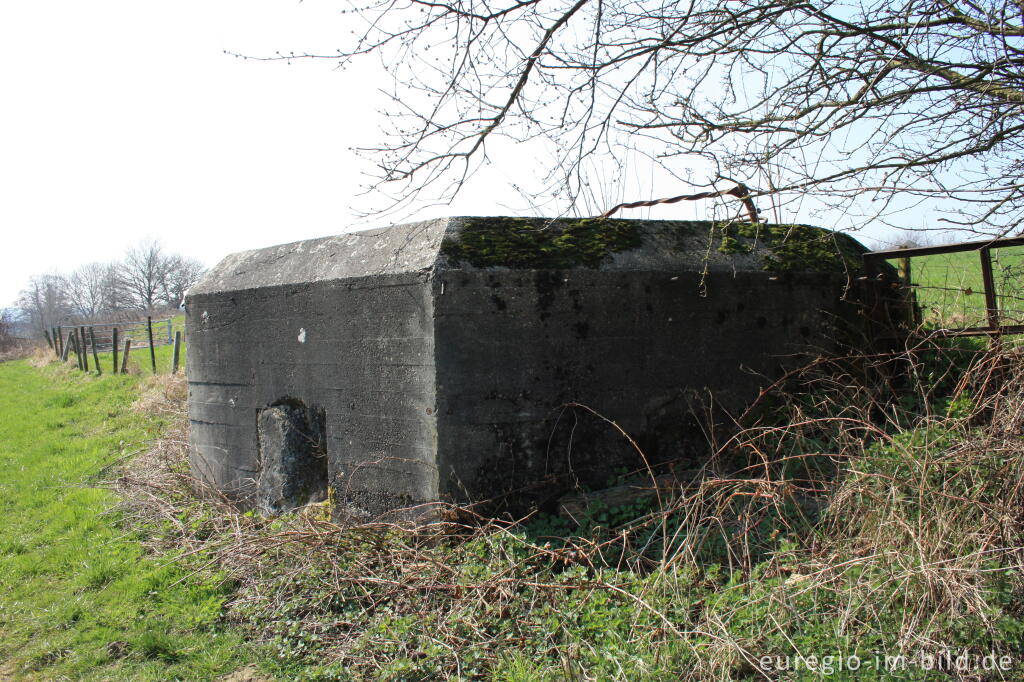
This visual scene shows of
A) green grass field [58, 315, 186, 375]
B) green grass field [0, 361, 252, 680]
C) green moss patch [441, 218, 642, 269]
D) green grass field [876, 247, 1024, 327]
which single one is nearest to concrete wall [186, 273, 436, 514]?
green moss patch [441, 218, 642, 269]

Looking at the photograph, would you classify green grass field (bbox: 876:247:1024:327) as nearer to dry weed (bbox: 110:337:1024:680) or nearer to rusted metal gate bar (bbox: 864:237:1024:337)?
rusted metal gate bar (bbox: 864:237:1024:337)

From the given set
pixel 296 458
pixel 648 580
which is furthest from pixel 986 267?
pixel 296 458

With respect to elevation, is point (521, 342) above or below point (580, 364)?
above

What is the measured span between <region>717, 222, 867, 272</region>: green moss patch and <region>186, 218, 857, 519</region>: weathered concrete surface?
0.06 ft

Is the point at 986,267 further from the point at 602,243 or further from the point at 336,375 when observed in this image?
the point at 336,375

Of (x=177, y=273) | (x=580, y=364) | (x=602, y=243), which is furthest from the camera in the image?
(x=177, y=273)

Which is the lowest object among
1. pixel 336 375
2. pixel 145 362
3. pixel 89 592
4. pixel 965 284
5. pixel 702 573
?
pixel 89 592

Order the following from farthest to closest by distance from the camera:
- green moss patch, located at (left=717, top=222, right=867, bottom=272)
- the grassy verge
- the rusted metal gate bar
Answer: green moss patch, located at (left=717, top=222, right=867, bottom=272)
the rusted metal gate bar
the grassy verge

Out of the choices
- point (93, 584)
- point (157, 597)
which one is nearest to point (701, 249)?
point (157, 597)

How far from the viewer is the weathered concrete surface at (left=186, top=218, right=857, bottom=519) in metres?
3.61

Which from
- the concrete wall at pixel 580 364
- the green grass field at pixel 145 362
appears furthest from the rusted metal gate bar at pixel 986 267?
the green grass field at pixel 145 362

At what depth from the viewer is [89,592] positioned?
4.09 meters

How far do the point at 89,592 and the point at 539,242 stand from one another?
334 centimetres

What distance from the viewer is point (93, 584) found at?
4203 mm
